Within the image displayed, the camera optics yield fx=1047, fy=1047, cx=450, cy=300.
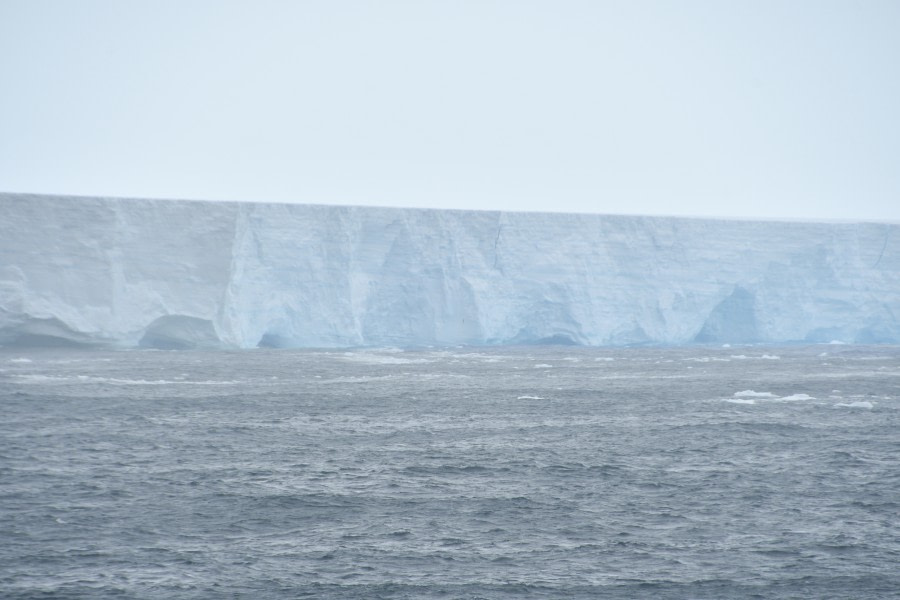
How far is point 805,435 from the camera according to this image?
15609 millimetres

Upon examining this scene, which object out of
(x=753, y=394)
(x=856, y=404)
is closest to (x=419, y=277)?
(x=753, y=394)

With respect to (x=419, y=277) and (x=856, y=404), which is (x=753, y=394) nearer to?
(x=856, y=404)

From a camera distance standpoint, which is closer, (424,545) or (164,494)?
(424,545)

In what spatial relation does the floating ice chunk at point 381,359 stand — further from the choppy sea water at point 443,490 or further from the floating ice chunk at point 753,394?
the floating ice chunk at point 753,394

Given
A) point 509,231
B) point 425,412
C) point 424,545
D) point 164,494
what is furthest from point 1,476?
point 509,231

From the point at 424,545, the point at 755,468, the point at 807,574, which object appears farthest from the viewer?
the point at 755,468

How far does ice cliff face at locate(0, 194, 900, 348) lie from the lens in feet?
89.7

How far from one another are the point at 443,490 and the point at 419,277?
20.9 metres

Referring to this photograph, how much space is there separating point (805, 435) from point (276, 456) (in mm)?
7831

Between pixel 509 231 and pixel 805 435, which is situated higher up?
pixel 509 231

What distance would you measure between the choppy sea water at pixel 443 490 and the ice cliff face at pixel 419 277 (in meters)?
6.07

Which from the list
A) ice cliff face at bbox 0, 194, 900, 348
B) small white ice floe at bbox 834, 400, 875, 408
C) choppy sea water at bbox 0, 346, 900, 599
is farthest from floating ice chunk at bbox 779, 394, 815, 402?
ice cliff face at bbox 0, 194, 900, 348

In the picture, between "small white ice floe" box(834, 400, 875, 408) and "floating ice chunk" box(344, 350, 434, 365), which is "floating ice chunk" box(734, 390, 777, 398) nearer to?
"small white ice floe" box(834, 400, 875, 408)

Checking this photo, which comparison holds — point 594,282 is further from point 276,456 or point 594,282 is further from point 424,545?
point 424,545
